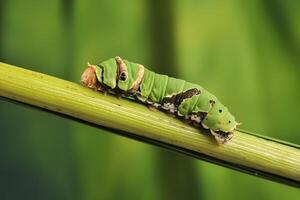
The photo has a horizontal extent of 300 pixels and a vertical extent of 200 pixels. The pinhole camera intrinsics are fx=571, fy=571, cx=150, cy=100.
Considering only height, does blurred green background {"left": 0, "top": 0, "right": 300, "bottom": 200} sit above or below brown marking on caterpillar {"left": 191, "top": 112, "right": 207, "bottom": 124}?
below

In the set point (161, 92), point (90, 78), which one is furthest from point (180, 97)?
point (90, 78)

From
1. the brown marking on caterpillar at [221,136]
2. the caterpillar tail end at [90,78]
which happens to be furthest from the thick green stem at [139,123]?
the caterpillar tail end at [90,78]

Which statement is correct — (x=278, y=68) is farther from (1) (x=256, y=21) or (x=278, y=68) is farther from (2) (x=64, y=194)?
(2) (x=64, y=194)

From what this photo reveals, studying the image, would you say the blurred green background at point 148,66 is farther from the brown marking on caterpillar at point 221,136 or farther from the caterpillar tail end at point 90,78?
the brown marking on caterpillar at point 221,136

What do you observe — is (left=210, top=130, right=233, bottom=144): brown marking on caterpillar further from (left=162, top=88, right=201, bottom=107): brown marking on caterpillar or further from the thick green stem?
(left=162, top=88, right=201, bottom=107): brown marking on caterpillar

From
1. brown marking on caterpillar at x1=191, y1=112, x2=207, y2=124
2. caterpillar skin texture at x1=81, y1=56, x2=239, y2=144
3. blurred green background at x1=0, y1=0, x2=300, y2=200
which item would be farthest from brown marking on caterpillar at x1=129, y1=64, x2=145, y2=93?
blurred green background at x1=0, y1=0, x2=300, y2=200

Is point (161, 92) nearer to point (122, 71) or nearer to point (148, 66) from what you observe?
point (122, 71)
